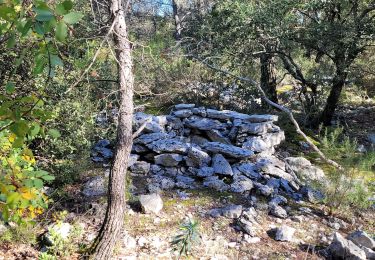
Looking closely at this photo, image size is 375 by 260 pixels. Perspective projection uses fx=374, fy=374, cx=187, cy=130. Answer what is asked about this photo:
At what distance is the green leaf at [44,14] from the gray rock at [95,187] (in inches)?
185

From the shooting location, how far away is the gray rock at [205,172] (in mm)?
6202

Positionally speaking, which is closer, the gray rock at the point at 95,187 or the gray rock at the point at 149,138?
the gray rock at the point at 95,187

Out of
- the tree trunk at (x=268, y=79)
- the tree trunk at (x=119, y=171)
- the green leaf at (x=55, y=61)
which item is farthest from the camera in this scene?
the tree trunk at (x=268, y=79)

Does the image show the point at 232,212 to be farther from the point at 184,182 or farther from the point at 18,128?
the point at 18,128

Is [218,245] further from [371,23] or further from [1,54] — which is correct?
[371,23]

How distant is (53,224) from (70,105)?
1934mm

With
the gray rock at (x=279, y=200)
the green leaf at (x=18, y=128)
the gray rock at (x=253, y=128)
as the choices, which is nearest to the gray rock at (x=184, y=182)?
the gray rock at (x=279, y=200)

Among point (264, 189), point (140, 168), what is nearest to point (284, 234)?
point (264, 189)

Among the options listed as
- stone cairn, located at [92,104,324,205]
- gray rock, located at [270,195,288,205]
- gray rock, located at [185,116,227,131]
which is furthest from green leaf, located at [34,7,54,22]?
gray rock, located at [185,116,227,131]

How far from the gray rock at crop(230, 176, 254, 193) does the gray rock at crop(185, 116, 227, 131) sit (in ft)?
5.82

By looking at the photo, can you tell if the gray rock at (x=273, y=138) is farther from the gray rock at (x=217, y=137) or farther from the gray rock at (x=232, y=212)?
the gray rock at (x=232, y=212)

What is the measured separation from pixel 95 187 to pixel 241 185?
7.41 ft

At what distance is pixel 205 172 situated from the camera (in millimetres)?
6242

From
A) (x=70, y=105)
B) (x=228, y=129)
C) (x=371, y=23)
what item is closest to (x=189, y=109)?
(x=228, y=129)
